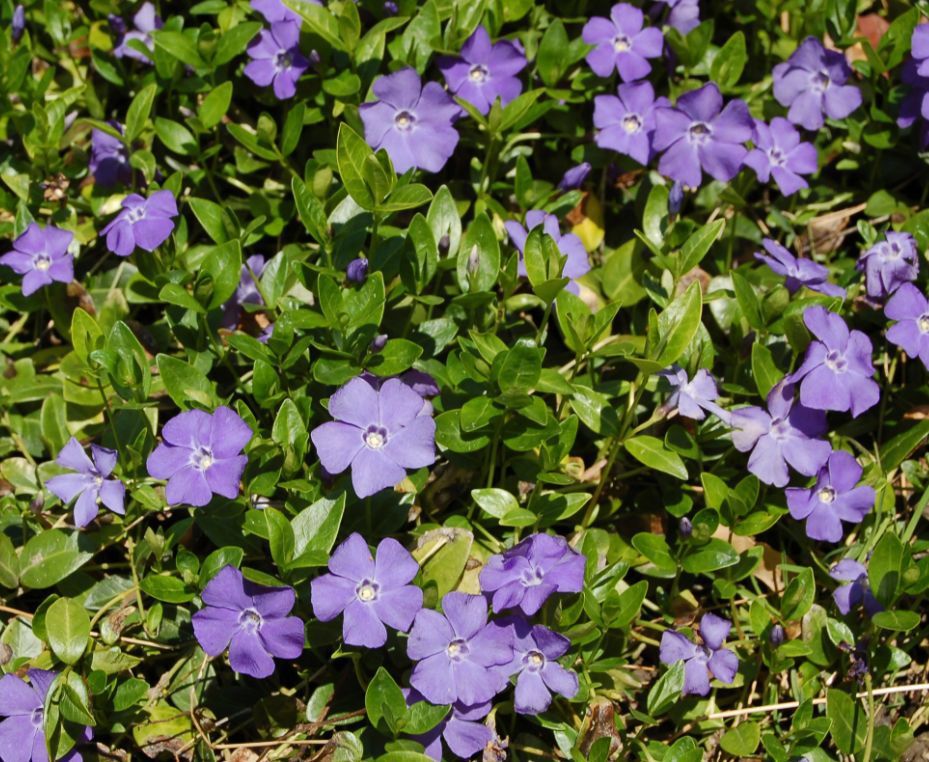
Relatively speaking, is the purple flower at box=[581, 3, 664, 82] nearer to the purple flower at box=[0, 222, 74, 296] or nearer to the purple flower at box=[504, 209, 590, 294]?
the purple flower at box=[504, 209, 590, 294]

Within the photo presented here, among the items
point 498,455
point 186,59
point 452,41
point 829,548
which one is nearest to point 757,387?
point 829,548

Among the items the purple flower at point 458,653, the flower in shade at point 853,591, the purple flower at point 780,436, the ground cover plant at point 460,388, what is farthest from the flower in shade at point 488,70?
the flower in shade at point 853,591

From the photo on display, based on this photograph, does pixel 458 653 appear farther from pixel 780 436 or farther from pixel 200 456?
pixel 780 436

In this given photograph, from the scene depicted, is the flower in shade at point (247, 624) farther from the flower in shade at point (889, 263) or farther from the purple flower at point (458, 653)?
the flower in shade at point (889, 263)

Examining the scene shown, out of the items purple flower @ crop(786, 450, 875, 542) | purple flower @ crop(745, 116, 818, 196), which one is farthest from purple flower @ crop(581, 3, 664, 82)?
purple flower @ crop(786, 450, 875, 542)

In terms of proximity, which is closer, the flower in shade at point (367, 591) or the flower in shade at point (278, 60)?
the flower in shade at point (367, 591)

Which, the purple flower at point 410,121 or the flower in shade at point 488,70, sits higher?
the flower in shade at point 488,70

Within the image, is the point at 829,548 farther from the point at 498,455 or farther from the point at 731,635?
the point at 498,455

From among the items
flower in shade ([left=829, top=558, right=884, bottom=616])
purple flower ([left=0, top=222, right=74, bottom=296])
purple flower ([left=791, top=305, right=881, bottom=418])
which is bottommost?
flower in shade ([left=829, top=558, right=884, bottom=616])
